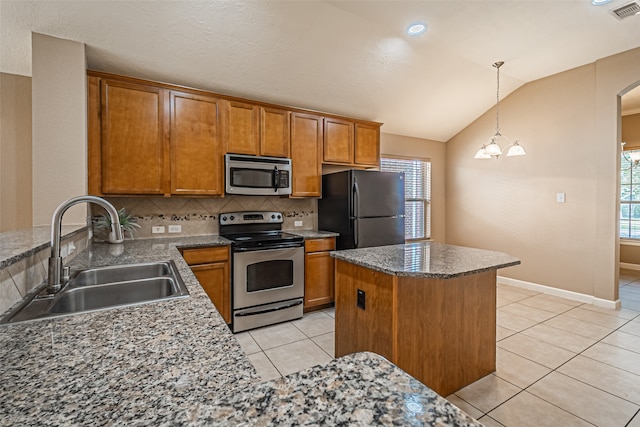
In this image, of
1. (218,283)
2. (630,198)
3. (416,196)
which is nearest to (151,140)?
(218,283)

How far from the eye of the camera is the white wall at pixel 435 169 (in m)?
5.14

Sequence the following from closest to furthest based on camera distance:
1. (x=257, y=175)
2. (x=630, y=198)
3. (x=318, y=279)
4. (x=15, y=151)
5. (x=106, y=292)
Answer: (x=106, y=292) → (x=15, y=151) → (x=257, y=175) → (x=318, y=279) → (x=630, y=198)

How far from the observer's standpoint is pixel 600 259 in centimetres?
365

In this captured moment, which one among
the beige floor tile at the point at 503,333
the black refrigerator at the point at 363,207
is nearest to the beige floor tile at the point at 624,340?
the beige floor tile at the point at 503,333

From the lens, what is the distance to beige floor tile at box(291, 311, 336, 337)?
3.07 metres

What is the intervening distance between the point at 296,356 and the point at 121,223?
6.80 feet

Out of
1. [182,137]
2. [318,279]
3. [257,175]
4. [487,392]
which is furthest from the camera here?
[318,279]

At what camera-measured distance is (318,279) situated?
11.7 ft

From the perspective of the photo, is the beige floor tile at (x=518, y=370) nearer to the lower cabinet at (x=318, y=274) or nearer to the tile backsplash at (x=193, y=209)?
the lower cabinet at (x=318, y=274)

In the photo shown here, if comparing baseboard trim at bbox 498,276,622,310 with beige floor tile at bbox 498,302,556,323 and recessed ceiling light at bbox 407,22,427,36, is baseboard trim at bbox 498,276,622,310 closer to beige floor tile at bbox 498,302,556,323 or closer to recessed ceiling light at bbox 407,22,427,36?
beige floor tile at bbox 498,302,556,323

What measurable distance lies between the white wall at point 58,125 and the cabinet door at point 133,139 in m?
0.22

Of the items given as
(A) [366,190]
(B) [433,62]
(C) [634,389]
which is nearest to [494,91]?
(B) [433,62]

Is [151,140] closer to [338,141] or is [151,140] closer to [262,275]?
[262,275]

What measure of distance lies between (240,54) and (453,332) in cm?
295
